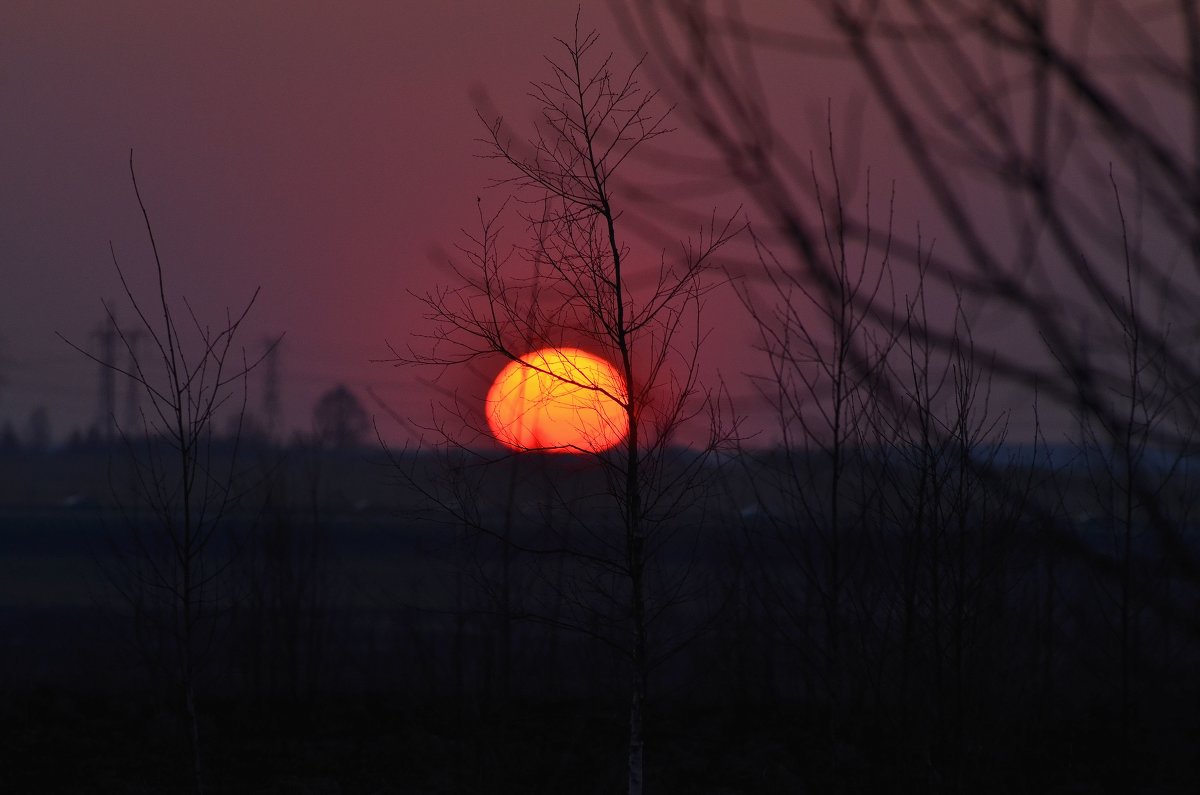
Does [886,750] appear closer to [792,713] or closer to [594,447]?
[792,713]

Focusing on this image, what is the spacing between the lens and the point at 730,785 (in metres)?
10.3

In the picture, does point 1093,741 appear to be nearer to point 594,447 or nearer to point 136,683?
point 594,447

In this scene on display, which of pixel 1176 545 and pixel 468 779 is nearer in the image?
pixel 1176 545

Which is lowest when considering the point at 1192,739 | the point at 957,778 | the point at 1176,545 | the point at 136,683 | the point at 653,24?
the point at 136,683

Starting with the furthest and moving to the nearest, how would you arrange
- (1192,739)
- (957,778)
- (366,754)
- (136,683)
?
(136,683)
(366,754)
(957,778)
(1192,739)

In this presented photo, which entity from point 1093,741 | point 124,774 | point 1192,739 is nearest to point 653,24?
point 1192,739

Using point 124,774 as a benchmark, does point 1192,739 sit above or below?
above

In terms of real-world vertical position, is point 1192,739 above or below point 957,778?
above

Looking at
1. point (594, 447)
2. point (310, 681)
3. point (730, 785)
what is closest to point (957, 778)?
point (594, 447)

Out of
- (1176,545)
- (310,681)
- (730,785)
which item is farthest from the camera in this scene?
(310,681)

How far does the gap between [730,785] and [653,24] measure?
9693 mm

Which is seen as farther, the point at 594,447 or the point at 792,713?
the point at 792,713

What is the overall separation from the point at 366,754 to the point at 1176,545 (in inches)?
439

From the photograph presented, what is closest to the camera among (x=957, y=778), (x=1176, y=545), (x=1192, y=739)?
(x=1176, y=545)
